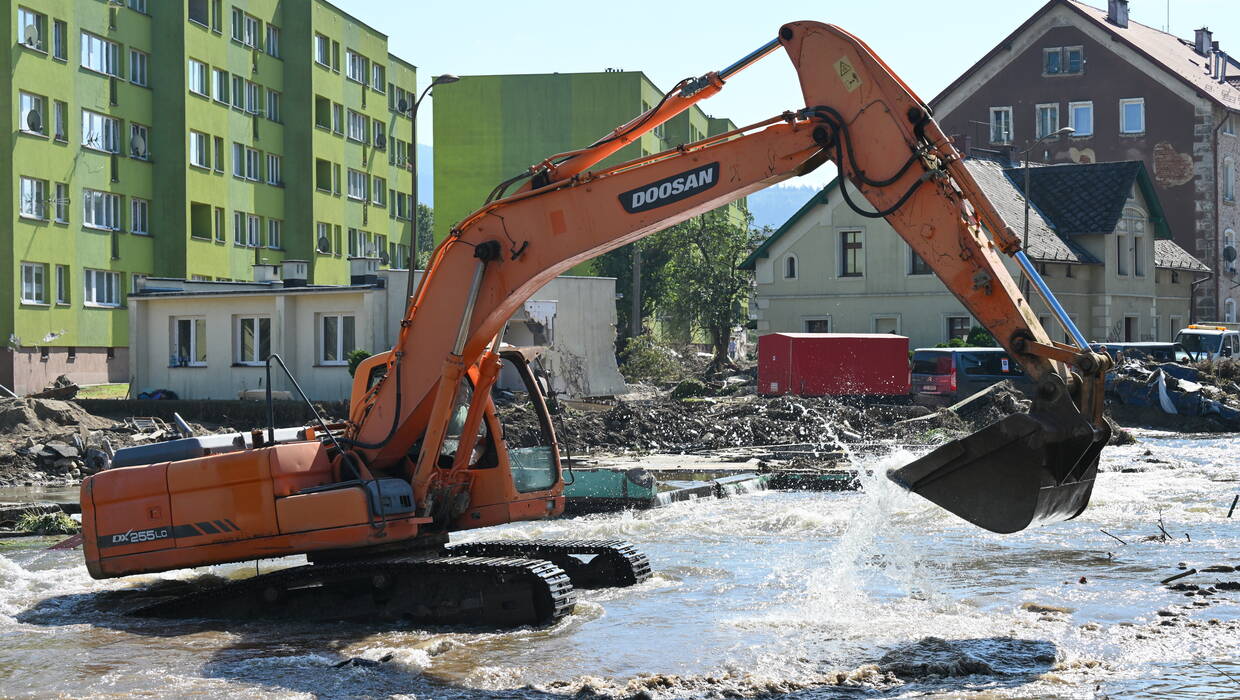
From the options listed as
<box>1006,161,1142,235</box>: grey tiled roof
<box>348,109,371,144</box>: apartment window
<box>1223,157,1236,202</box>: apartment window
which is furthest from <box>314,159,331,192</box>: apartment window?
<box>1223,157,1236,202</box>: apartment window

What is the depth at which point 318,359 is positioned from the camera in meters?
38.2

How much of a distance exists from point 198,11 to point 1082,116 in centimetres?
3771

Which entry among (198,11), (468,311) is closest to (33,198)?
(198,11)

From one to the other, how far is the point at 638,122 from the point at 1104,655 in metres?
4.92

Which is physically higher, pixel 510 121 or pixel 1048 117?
pixel 510 121

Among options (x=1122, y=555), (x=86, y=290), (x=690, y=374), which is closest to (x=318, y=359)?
(x=86, y=290)

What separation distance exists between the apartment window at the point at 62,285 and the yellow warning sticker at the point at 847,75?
40.8 metres

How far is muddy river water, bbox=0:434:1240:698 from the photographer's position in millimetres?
8797

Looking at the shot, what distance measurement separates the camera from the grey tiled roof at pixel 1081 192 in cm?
5050

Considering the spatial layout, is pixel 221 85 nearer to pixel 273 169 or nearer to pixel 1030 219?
pixel 273 169

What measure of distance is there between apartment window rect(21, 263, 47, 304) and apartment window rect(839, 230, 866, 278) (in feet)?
86.8

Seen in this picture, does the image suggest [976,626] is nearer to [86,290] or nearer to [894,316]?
[894,316]

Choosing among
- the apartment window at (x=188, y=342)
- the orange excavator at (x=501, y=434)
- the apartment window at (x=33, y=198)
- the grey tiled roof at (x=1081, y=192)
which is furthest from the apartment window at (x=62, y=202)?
the orange excavator at (x=501, y=434)

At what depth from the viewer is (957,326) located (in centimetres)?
4766
